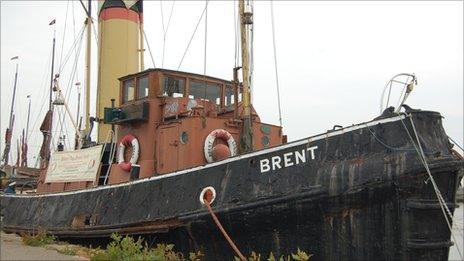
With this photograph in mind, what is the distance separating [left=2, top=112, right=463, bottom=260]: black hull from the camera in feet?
22.7

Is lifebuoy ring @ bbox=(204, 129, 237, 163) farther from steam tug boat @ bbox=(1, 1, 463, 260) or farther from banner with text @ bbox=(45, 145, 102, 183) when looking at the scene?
banner with text @ bbox=(45, 145, 102, 183)

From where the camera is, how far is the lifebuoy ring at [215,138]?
9953 mm

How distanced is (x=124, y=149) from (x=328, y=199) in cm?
533

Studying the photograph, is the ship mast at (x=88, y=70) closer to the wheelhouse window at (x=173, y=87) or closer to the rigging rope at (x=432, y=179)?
the wheelhouse window at (x=173, y=87)

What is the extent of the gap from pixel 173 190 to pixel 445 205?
4425 millimetres

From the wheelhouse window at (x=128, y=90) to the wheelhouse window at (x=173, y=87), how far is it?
89 centimetres

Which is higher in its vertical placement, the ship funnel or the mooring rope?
the ship funnel

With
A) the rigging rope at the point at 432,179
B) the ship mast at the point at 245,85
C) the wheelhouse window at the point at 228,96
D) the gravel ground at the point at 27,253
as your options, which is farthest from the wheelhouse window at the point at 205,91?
the rigging rope at the point at 432,179

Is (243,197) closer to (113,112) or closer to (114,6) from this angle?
(113,112)

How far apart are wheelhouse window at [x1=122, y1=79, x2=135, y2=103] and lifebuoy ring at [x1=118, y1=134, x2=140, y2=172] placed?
103 centimetres

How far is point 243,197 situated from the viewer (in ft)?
26.6

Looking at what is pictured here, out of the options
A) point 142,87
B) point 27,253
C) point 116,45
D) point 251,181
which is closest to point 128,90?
point 142,87

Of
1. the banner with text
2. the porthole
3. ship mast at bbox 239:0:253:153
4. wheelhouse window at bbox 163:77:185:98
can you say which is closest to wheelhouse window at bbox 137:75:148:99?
wheelhouse window at bbox 163:77:185:98

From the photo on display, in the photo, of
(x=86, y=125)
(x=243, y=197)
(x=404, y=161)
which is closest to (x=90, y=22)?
(x=86, y=125)
